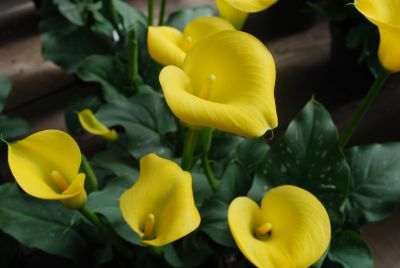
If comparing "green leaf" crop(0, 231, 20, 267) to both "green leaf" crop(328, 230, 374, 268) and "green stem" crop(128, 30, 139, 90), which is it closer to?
"green stem" crop(128, 30, 139, 90)

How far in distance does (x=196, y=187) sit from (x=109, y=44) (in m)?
0.43

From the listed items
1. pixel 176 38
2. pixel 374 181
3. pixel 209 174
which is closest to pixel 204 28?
pixel 176 38

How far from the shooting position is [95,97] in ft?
2.75

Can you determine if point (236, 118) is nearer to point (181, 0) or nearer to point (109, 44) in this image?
point (109, 44)

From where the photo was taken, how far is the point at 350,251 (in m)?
0.58

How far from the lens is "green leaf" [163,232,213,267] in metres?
0.56

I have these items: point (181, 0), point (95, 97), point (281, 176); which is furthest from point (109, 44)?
point (281, 176)

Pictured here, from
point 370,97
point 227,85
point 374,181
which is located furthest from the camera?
point 374,181

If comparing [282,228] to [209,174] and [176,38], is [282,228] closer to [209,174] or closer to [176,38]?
[209,174]

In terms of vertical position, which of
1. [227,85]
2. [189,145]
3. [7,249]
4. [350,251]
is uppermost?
[227,85]

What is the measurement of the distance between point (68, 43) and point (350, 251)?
0.63m

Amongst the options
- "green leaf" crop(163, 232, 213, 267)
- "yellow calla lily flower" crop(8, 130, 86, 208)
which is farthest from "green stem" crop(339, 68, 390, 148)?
"yellow calla lily flower" crop(8, 130, 86, 208)

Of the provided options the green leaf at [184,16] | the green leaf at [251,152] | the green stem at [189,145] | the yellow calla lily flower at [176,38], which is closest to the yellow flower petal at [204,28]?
the yellow calla lily flower at [176,38]

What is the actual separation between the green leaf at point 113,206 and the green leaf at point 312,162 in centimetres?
17
